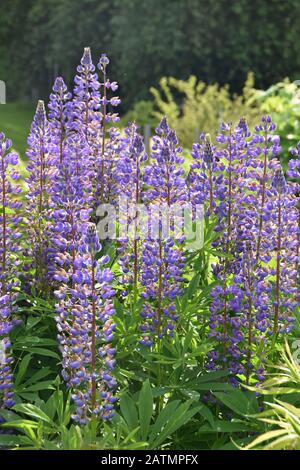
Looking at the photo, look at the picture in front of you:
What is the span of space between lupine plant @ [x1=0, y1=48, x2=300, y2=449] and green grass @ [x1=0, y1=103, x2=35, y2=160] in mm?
17395

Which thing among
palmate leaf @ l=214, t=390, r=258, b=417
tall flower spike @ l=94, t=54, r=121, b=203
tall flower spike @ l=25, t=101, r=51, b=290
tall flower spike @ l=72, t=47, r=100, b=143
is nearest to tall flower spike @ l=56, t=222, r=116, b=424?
palmate leaf @ l=214, t=390, r=258, b=417

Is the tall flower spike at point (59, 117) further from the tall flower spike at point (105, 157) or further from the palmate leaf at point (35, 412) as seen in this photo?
the palmate leaf at point (35, 412)

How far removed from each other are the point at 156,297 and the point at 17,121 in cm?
2420

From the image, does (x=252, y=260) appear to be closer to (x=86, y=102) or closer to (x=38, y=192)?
(x=38, y=192)

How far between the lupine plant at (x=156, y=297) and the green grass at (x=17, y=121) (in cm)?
1740

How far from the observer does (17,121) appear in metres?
26.9

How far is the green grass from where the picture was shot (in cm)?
2277

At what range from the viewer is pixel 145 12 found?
2366cm

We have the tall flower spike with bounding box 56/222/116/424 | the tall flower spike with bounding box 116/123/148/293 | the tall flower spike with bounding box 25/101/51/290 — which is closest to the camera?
the tall flower spike with bounding box 56/222/116/424

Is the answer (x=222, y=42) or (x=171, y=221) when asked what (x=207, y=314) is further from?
(x=222, y=42)

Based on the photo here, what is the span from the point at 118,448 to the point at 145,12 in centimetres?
2218

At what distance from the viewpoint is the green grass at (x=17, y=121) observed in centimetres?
2277

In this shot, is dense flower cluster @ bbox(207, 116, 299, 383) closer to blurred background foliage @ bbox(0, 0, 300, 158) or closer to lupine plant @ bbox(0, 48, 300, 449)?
lupine plant @ bbox(0, 48, 300, 449)

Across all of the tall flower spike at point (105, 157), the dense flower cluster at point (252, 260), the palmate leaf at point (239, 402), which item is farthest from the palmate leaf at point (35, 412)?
the tall flower spike at point (105, 157)
